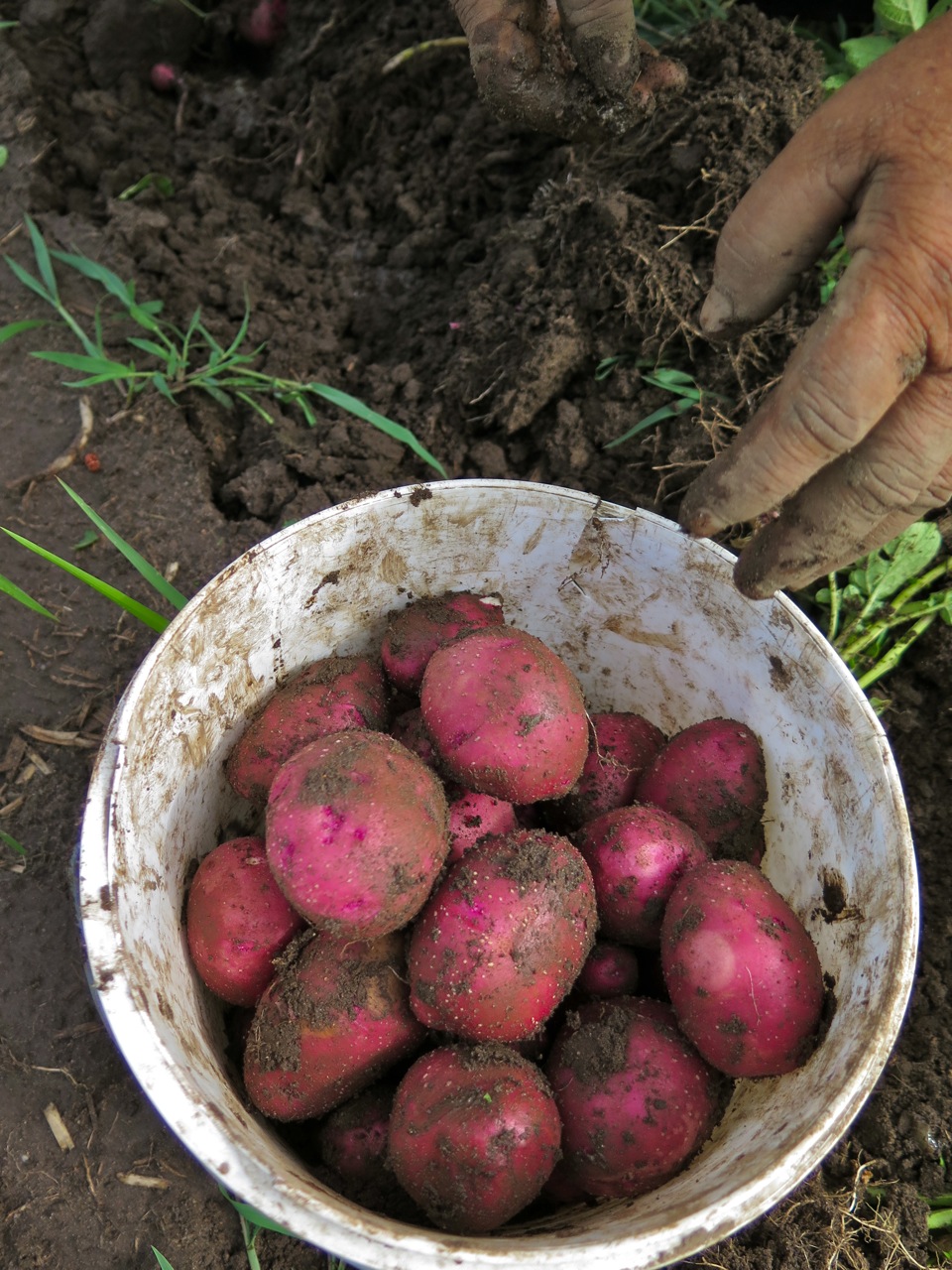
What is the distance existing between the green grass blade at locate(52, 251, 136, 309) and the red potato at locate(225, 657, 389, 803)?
1.51 metres

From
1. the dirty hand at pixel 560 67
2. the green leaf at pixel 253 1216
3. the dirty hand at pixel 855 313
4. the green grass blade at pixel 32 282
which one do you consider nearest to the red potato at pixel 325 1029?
the green leaf at pixel 253 1216

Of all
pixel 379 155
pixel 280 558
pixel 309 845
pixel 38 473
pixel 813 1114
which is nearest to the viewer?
pixel 813 1114

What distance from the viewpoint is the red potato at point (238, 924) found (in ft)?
5.41

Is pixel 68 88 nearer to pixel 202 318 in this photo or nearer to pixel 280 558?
pixel 202 318

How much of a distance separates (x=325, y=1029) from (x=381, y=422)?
1593 millimetres

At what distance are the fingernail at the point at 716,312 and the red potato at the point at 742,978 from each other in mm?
1025

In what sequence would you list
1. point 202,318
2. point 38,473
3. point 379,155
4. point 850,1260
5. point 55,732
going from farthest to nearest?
point 379,155, point 202,318, point 38,473, point 55,732, point 850,1260

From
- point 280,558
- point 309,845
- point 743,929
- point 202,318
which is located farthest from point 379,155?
point 743,929

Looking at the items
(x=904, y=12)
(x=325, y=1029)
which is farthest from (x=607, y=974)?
(x=904, y=12)

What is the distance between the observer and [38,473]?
265 cm

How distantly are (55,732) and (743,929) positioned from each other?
5.73 ft

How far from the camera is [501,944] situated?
60.0 inches

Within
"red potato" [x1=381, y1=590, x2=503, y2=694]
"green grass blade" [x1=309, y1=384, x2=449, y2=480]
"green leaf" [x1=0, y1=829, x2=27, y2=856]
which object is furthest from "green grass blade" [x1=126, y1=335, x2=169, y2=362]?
"green leaf" [x1=0, y1=829, x2=27, y2=856]

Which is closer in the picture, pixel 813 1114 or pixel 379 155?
pixel 813 1114
